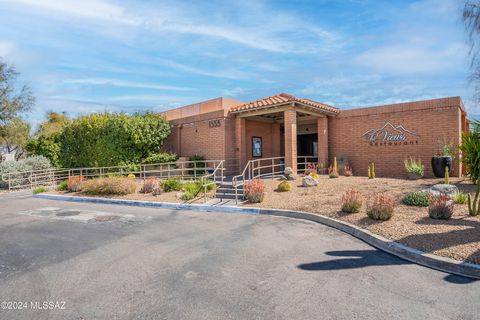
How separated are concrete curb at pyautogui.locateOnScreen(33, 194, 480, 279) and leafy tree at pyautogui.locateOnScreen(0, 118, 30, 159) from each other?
20532 millimetres

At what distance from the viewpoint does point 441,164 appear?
12.6 metres

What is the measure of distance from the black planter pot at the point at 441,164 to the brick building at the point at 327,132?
2.40 feet

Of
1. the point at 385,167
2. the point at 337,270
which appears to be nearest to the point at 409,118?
the point at 385,167

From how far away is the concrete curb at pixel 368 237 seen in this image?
15.3ft

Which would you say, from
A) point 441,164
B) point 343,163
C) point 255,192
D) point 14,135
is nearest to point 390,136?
point 343,163

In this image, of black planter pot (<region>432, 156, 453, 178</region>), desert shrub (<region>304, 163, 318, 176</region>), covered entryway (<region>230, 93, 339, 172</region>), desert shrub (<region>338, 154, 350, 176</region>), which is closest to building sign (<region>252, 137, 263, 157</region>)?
covered entryway (<region>230, 93, 339, 172</region>)

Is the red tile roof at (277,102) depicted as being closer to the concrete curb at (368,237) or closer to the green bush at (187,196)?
the green bush at (187,196)

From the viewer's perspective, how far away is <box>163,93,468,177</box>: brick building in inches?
548

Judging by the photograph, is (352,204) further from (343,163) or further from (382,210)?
(343,163)

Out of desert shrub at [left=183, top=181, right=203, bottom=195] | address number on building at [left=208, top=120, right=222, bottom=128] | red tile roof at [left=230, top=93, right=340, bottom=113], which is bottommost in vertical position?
desert shrub at [left=183, top=181, right=203, bottom=195]

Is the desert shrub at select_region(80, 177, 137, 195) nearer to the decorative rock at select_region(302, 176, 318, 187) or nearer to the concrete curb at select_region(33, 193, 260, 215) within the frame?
→ the concrete curb at select_region(33, 193, 260, 215)

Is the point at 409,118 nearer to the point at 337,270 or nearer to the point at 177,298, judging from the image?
Result: the point at 337,270

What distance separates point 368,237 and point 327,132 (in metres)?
11.3

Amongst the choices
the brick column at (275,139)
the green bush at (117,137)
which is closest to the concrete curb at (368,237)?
the green bush at (117,137)
